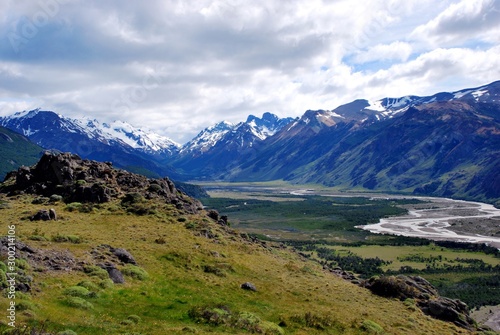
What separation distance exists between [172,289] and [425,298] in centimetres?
3288

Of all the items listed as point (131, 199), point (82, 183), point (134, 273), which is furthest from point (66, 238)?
point (82, 183)

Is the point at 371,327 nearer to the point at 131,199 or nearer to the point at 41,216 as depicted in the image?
the point at 41,216

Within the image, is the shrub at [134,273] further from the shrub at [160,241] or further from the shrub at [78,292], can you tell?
the shrub at [160,241]

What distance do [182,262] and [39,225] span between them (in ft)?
64.6

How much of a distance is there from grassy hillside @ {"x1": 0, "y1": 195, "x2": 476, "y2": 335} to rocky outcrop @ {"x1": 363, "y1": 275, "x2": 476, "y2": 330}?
2.17m

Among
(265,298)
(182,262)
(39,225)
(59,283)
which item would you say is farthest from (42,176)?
(265,298)

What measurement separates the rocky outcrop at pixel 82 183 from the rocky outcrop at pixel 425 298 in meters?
33.6

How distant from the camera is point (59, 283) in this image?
3222 centimetres

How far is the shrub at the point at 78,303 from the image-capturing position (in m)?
29.1

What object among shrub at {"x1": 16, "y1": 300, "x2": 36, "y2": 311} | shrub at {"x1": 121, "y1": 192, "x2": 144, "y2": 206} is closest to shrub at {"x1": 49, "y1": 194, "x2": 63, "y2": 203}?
shrub at {"x1": 121, "y1": 192, "x2": 144, "y2": 206}

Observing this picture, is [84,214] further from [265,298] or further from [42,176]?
[265,298]

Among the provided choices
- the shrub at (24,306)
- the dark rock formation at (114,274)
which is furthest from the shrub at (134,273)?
the shrub at (24,306)

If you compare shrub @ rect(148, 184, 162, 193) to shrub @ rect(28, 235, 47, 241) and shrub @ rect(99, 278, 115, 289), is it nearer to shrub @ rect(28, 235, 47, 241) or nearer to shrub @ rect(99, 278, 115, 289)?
shrub @ rect(28, 235, 47, 241)

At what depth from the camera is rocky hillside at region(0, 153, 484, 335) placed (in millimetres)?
29234
